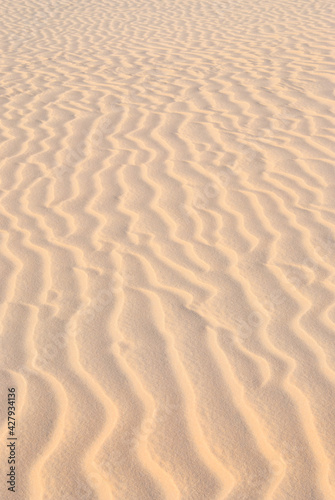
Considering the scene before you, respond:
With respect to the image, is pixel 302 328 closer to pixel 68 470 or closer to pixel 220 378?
pixel 220 378

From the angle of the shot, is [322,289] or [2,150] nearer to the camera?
[322,289]

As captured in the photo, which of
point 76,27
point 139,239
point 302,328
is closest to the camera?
point 302,328

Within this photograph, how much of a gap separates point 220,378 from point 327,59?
6403 mm

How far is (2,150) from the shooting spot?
526 centimetres

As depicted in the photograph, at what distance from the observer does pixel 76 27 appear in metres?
11.3

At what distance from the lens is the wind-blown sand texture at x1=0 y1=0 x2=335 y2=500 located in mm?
2215

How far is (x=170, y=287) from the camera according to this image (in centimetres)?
329

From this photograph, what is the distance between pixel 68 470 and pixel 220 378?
0.77 metres

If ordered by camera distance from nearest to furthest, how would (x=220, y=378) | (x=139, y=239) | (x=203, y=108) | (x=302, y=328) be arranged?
(x=220, y=378)
(x=302, y=328)
(x=139, y=239)
(x=203, y=108)

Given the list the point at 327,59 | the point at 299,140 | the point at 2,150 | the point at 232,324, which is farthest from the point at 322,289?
the point at 327,59

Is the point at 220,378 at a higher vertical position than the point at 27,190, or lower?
higher

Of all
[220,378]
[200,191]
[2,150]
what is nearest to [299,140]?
[200,191]

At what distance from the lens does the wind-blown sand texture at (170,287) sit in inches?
87.2

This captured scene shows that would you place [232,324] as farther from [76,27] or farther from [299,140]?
[76,27]
